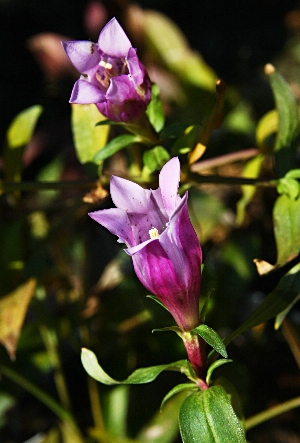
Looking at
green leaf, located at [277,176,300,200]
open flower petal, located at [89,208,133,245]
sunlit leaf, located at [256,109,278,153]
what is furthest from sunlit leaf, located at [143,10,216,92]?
open flower petal, located at [89,208,133,245]

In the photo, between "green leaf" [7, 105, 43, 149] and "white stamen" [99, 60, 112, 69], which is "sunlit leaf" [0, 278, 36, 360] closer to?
"green leaf" [7, 105, 43, 149]

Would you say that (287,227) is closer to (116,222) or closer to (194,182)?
(194,182)

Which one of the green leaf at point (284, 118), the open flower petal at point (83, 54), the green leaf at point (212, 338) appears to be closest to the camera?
the green leaf at point (212, 338)

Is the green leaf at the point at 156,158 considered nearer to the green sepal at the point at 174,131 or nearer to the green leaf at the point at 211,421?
the green sepal at the point at 174,131

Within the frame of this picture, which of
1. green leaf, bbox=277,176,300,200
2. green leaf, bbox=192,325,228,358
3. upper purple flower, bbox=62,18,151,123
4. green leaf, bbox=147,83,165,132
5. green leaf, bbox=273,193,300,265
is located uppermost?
upper purple flower, bbox=62,18,151,123

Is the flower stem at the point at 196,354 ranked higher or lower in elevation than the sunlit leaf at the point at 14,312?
higher

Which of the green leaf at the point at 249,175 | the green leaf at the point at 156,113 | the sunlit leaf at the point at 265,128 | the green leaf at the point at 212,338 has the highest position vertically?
the green leaf at the point at 156,113

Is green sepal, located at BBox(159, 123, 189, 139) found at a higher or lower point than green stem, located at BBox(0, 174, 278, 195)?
higher

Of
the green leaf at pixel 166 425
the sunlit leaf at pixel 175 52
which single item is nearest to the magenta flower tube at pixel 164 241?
the green leaf at pixel 166 425
